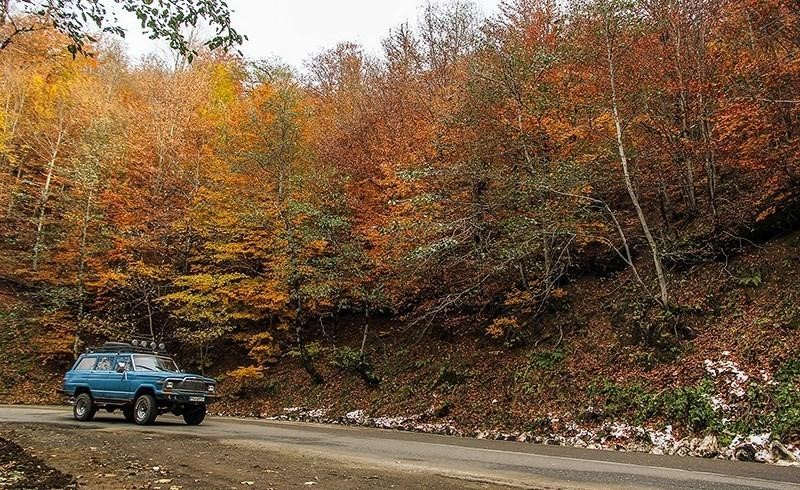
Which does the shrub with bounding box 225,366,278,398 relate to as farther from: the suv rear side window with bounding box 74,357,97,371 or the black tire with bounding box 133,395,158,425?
the black tire with bounding box 133,395,158,425

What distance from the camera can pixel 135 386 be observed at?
14203mm

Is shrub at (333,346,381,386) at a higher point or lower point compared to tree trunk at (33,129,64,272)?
lower

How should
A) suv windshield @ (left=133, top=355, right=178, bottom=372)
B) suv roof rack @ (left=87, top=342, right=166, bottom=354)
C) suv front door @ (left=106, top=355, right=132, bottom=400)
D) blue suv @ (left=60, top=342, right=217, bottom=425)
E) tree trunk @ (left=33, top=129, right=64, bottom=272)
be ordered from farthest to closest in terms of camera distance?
1. tree trunk @ (left=33, top=129, right=64, bottom=272)
2. suv roof rack @ (left=87, top=342, right=166, bottom=354)
3. suv windshield @ (left=133, top=355, right=178, bottom=372)
4. suv front door @ (left=106, top=355, right=132, bottom=400)
5. blue suv @ (left=60, top=342, right=217, bottom=425)

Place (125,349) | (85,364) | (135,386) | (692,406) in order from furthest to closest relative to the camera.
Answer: (85,364)
(125,349)
(135,386)
(692,406)

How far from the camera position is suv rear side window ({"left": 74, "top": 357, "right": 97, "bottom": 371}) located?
1535 cm

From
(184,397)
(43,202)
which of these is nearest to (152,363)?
(184,397)

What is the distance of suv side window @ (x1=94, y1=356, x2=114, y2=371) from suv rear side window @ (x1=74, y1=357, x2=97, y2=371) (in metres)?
0.29

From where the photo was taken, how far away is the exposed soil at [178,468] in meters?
6.35

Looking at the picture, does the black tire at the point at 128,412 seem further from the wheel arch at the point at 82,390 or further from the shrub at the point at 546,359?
the shrub at the point at 546,359

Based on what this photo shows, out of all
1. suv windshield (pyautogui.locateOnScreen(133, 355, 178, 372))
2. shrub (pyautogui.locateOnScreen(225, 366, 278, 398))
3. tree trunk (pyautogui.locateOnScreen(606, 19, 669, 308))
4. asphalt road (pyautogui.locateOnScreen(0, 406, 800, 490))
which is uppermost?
tree trunk (pyautogui.locateOnScreen(606, 19, 669, 308))

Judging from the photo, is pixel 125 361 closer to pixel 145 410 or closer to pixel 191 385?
pixel 145 410

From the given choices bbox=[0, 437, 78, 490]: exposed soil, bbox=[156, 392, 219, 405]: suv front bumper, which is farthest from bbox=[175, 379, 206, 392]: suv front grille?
bbox=[0, 437, 78, 490]: exposed soil

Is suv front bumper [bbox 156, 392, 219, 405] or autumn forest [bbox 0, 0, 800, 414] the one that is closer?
suv front bumper [bbox 156, 392, 219, 405]

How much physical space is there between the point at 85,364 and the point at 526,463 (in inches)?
521
